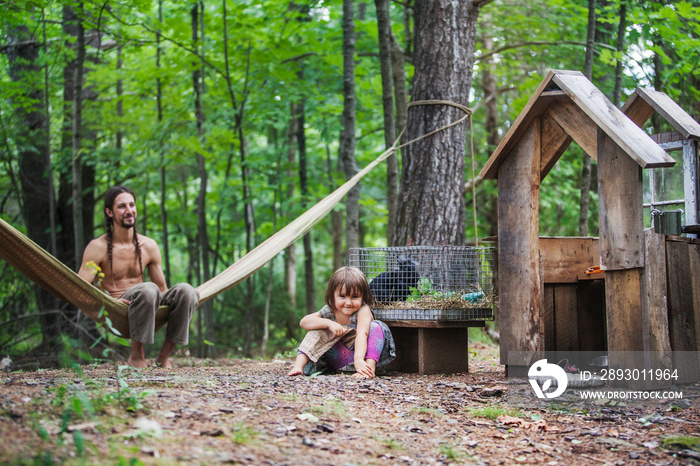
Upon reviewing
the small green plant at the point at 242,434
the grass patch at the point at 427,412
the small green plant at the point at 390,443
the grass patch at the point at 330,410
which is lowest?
the grass patch at the point at 427,412

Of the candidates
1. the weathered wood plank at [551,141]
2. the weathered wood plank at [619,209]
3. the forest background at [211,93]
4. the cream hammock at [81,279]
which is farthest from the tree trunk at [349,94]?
the weathered wood plank at [619,209]

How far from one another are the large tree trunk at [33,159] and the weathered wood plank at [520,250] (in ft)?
20.7

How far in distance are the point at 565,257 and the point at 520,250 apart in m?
0.52

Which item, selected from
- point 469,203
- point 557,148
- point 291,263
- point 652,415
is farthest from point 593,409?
point 291,263

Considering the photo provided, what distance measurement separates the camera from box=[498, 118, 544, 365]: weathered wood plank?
11.1ft

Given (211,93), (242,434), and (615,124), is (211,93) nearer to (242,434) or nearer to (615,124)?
(615,124)

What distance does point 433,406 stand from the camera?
282 cm

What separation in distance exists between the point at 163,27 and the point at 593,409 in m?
6.72

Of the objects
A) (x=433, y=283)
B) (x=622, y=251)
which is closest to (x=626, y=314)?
(x=622, y=251)

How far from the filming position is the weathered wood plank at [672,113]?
3498 millimetres

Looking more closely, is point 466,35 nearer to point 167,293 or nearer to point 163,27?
point 167,293

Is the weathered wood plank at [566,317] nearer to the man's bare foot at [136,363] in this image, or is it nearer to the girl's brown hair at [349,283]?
the girl's brown hair at [349,283]

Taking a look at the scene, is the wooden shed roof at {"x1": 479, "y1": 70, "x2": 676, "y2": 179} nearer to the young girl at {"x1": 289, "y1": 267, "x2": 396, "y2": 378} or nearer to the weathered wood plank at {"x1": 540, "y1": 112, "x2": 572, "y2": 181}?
the weathered wood plank at {"x1": 540, "y1": 112, "x2": 572, "y2": 181}

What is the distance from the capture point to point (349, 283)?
3.49 meters
